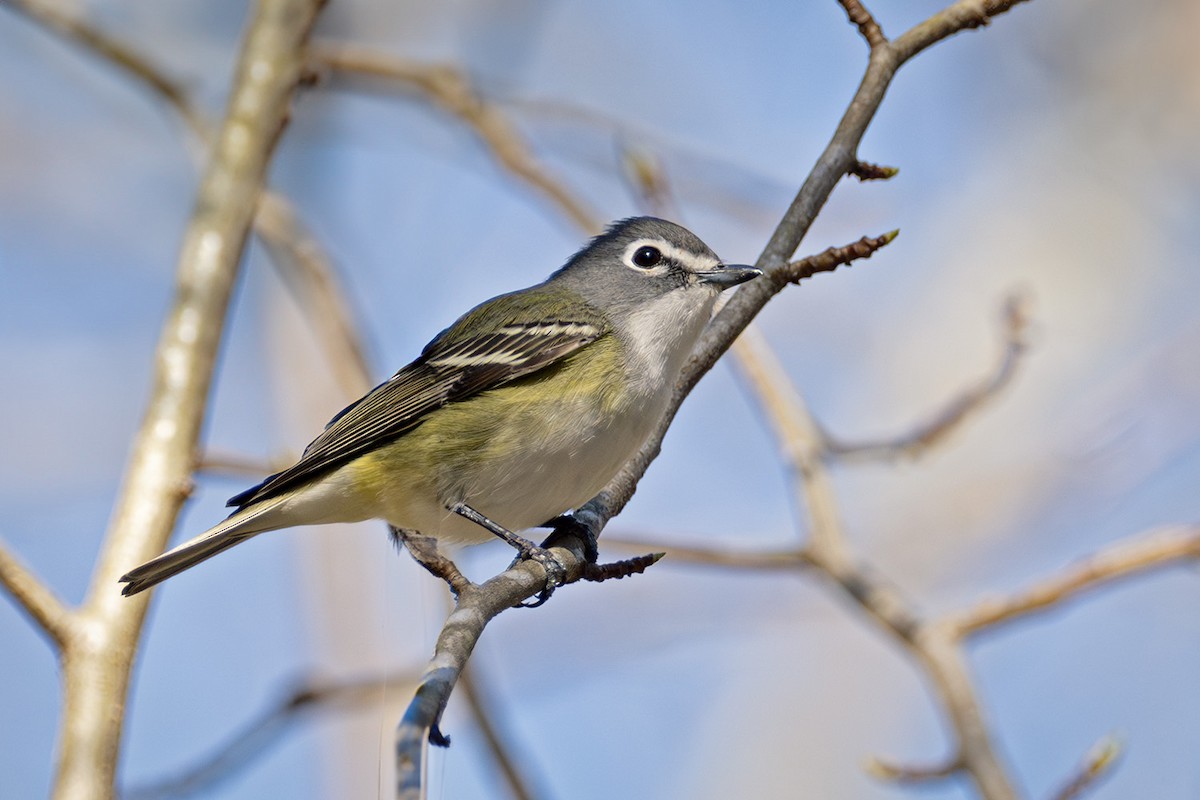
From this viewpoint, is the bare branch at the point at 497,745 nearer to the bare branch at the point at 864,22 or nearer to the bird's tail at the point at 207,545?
the bird's tail at the point at 207,545

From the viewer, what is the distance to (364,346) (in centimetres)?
551

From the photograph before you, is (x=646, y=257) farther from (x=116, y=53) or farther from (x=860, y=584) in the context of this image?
(x=116, y=53)

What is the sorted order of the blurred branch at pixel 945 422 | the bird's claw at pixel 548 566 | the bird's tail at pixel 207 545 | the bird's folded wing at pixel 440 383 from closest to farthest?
the bird's tail at pixel 207 545, the bird's claw at pixel 548 566, the bird's folded wing at pixel 440 383, the blurred branch at pixel 945 422

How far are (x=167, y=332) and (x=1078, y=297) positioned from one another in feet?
23.9

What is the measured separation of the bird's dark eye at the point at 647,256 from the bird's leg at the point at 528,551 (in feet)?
4.06

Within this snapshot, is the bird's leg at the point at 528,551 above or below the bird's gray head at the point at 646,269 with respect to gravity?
below

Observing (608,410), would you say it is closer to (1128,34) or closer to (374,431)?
(374,431)

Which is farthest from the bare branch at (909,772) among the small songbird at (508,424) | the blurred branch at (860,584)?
the small songbird at (508,424)

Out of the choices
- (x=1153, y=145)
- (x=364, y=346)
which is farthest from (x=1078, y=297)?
(x=364, y=346)

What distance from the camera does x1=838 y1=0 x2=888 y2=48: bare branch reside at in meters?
3.67

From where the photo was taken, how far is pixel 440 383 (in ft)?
14.1

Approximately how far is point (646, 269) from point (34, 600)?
2.47 metres

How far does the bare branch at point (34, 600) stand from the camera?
123 inches

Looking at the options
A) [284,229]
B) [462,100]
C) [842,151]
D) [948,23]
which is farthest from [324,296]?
[948,23]
